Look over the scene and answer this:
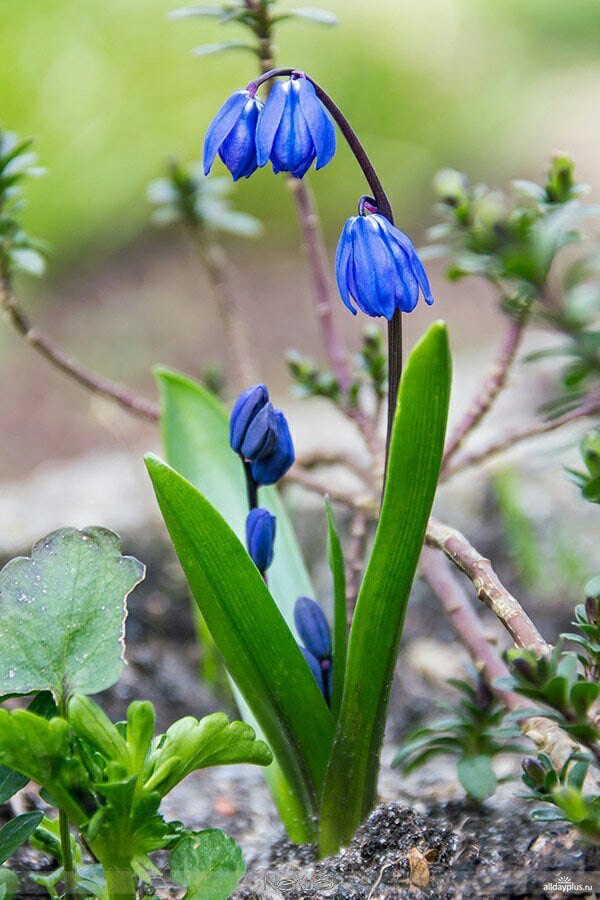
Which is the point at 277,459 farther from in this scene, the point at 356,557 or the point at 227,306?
the point at 227,306

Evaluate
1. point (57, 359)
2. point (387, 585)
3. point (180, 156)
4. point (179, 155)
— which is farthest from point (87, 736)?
point (179, 155)

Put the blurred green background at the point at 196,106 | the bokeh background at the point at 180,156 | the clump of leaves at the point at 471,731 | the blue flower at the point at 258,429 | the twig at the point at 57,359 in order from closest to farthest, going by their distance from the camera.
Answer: the blue flower at the point at 258,429 → the clump of leaves at the point at 471,731 → the twig at the point at 57,359 → the bokeh background at the point at 180,156 → the blurred green background at the point at 196,106

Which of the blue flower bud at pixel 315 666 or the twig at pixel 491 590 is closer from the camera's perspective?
the twig at pixel 491 590

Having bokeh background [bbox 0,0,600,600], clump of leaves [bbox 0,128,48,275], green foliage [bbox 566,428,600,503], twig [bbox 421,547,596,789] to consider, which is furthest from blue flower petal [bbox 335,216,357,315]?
bokeh background [bbox 0,0,600,600]

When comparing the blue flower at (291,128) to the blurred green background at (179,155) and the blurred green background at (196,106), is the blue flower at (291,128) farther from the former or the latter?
the blurred green background at (196,106)

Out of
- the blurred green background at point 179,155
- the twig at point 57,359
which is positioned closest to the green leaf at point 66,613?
the twig at point 57,359

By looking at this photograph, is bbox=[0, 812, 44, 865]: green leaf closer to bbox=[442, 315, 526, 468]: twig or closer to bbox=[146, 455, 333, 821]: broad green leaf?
bbox=[146, 455, 333, 821]: broad green leaf

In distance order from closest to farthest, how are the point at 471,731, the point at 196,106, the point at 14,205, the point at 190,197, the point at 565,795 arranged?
the point at 565,795 → the point at 471,731 → the point at 14,205 → the point at 190,197 → the point at 196,106
